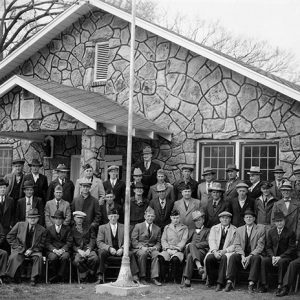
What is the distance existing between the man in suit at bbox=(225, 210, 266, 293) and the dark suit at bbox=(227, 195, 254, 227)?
397mm

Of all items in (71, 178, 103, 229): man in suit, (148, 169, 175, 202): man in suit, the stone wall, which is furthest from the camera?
the stone wall

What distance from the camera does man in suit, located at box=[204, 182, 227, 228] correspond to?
13000 millimetres

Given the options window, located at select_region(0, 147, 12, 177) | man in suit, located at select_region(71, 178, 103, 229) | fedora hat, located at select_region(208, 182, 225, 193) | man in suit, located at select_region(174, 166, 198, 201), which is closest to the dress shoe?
fedora hat, located at select_region(208, 182, 225, 193)

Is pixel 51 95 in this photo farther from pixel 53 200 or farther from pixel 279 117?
pixel 279 117

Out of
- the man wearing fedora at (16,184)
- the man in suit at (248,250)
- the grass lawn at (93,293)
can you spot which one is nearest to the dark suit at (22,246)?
the grass lawn at (93,293)

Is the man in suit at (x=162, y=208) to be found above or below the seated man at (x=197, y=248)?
above

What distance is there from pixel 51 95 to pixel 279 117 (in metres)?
5.02

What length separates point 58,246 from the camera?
43.2 feet

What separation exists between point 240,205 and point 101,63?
6.29 meters

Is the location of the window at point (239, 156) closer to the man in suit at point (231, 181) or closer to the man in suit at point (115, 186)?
the man in suit at point (231, 181)

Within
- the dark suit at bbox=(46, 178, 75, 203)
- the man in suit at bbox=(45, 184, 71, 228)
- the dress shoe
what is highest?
the dark suit at bbox=(46, 178, 75, 203)

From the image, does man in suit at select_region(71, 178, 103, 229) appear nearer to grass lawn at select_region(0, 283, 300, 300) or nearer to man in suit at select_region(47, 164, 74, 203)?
man in suit at select_region(47, 164, 74, 203)

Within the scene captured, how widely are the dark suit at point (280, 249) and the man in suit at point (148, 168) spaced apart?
3318mm

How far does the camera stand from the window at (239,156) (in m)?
15.0
